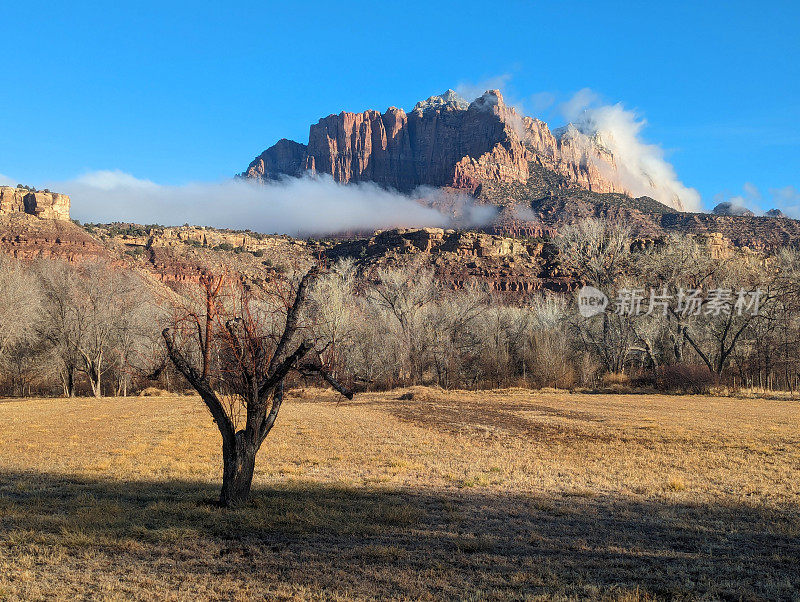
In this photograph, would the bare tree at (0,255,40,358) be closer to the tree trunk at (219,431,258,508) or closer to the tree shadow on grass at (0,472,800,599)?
the tree shadow on grass at (0,472,800,599)

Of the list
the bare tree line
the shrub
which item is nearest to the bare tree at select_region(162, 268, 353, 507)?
the bare tree line

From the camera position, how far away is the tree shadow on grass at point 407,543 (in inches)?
226

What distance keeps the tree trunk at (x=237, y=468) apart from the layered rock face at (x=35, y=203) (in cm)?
8048

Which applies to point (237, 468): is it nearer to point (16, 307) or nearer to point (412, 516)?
point (412, 516)

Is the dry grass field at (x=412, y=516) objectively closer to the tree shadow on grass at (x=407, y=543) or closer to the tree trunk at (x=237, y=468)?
the tree shadow on grass at (x=407, y=543)

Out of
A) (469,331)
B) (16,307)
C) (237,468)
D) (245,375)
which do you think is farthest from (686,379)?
(16,307)

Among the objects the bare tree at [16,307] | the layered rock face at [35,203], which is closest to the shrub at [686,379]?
the bare tree at [16,307]

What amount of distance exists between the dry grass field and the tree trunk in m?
0.36

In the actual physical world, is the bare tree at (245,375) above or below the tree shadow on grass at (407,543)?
above

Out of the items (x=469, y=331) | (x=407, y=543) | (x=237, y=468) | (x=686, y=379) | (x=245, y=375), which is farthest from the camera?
(x=469, y=331)

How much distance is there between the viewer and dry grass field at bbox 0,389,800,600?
228 inches

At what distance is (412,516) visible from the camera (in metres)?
8.58

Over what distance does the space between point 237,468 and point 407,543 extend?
10.2 ft

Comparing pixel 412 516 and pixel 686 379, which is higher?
pixel 412 516
